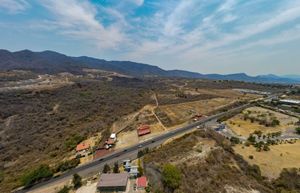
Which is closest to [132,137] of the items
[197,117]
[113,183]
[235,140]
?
[197,117]

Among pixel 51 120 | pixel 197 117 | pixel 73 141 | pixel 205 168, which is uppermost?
A: pixel 205 168

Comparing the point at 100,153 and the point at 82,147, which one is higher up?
the point at 100,153

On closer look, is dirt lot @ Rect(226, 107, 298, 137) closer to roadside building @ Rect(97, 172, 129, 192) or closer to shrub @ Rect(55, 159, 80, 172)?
roadside building @ Rect(97, 172, 129, 192)

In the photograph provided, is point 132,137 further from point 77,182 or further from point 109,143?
point 77,182

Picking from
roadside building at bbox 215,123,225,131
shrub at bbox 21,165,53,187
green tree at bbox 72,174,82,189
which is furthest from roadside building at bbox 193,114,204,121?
shrub at bbox 21,165,53,187

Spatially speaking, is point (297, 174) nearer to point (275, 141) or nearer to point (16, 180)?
point (275, 141)

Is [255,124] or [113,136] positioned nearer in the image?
[113,136]

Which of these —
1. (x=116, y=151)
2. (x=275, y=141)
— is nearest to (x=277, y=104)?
(x=275, y=141)
